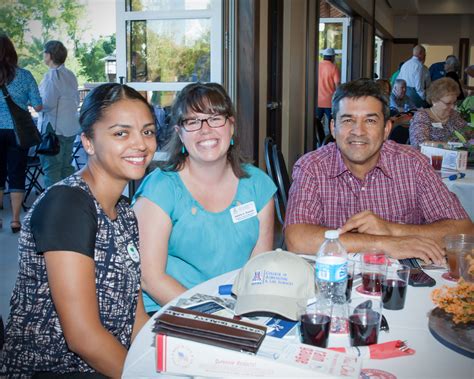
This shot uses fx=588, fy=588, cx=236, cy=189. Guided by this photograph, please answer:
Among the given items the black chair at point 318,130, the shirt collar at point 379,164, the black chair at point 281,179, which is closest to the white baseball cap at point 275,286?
the shirt collar at point 379,164

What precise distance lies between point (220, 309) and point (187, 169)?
31.3 inches

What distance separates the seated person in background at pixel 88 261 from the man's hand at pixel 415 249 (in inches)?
34.8

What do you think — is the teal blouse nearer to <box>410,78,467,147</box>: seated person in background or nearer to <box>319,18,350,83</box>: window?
<box>410,78,467,147</box>: seated person in background

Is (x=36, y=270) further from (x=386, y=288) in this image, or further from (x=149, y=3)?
(x=149, y=3)

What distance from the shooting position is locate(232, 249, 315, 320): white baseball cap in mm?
1401

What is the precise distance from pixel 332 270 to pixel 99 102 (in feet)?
2.59

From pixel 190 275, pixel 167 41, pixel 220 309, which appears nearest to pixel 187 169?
pixel 190 275

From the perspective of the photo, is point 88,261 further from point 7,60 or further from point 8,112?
point 8,112

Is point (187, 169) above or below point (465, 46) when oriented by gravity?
below

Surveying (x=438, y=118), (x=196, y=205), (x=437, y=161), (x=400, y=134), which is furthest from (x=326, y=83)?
(x=196, y=205)

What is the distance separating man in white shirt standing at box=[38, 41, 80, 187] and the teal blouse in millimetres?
3974

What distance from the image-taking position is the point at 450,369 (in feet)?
4.01

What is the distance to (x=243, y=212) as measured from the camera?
7.11ft

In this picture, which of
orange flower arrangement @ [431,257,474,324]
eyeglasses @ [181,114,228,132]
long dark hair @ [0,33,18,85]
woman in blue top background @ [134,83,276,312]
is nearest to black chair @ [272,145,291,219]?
woman in blue top background @ [134,83,276,312]
